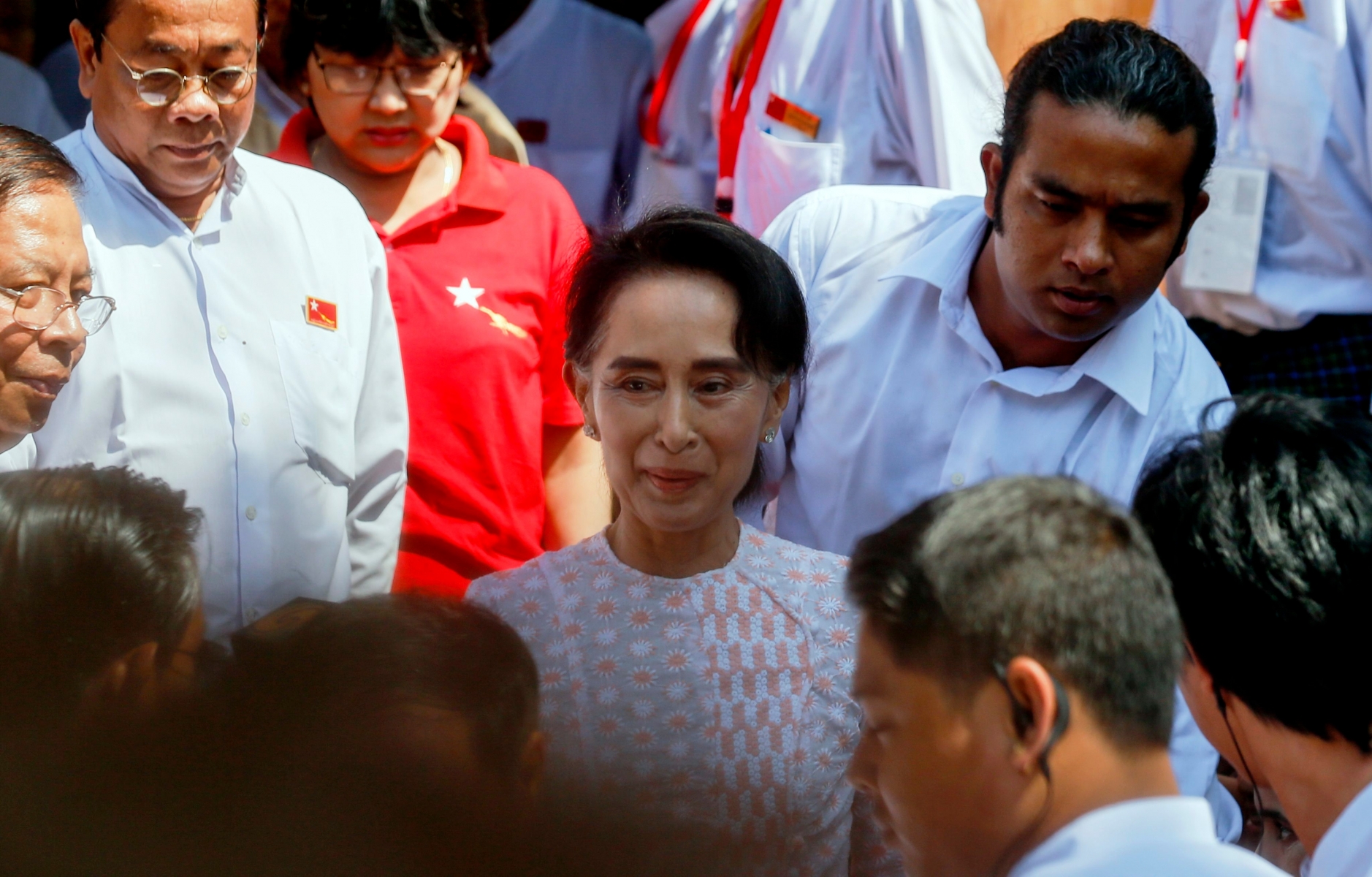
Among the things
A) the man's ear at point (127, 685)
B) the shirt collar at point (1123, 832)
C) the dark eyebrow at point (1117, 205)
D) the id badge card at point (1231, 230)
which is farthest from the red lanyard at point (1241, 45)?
the man's ear at point (127, 685)

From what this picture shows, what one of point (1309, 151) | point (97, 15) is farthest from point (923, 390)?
point (97, 15)

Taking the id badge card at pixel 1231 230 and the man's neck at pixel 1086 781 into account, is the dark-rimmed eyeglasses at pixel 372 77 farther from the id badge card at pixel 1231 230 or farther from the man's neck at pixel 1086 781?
the man's neck at pixel 1086 781

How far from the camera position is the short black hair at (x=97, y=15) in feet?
5.56

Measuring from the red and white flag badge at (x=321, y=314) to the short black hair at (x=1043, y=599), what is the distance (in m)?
1.08

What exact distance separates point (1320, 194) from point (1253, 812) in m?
1.25

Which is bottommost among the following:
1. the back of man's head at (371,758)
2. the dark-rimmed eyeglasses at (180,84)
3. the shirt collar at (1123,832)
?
the shirt collar at (1123,832)

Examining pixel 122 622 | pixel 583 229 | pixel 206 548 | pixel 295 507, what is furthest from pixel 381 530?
pixel 122 622

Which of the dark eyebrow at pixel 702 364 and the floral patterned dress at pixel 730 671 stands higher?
the dark eyebrow at pixel 702 364

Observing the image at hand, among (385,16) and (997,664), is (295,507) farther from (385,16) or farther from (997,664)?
(997,664)

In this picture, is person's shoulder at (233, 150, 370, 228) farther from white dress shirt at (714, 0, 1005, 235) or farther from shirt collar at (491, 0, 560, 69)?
shirt collar at (491, 0, 560, 69)

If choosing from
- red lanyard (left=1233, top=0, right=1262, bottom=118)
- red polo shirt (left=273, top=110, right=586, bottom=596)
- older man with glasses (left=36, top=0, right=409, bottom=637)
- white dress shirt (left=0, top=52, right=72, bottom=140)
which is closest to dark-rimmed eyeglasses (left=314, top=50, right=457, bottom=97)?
red polo shirt (left=273, top=110, right=586, bottom=596)

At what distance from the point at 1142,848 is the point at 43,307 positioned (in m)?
1.15

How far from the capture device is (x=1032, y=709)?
3.41ft

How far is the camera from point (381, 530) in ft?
6.51
